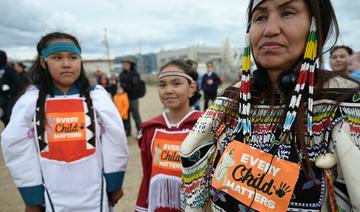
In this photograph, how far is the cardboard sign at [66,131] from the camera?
1858 millimetres

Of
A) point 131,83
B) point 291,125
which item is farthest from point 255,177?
point 131,83

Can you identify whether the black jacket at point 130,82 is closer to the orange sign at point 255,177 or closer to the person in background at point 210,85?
the person in background at point 210,85

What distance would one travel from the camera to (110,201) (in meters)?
2.05

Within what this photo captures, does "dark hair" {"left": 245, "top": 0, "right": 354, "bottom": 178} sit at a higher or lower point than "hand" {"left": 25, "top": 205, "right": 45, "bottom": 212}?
higher

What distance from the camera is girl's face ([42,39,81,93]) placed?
1980mm

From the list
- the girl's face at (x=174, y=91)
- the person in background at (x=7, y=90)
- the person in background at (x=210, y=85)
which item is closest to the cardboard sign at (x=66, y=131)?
the girl's face at (x=174, y=91)

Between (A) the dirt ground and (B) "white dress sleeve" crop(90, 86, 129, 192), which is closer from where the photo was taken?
(B) "white dress sleeve" crop(90, 86, 129, 192)

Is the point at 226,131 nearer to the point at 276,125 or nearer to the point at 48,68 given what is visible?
the point at 276,125

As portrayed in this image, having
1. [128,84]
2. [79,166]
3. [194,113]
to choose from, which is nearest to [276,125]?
[194,113]

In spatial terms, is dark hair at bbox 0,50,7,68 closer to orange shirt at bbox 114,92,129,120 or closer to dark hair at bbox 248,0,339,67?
orange shirt at bbox 114,92,129,120

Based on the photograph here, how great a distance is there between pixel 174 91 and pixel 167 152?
0.49 metres

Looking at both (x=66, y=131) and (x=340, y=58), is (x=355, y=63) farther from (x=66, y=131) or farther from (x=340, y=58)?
(x=66, y=131)

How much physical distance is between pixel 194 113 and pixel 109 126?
2.07 feet

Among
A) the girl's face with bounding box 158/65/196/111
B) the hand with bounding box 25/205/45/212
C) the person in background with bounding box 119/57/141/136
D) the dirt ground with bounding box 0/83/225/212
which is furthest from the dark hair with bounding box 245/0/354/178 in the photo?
the person in background with bounding box 119/57/141/136
